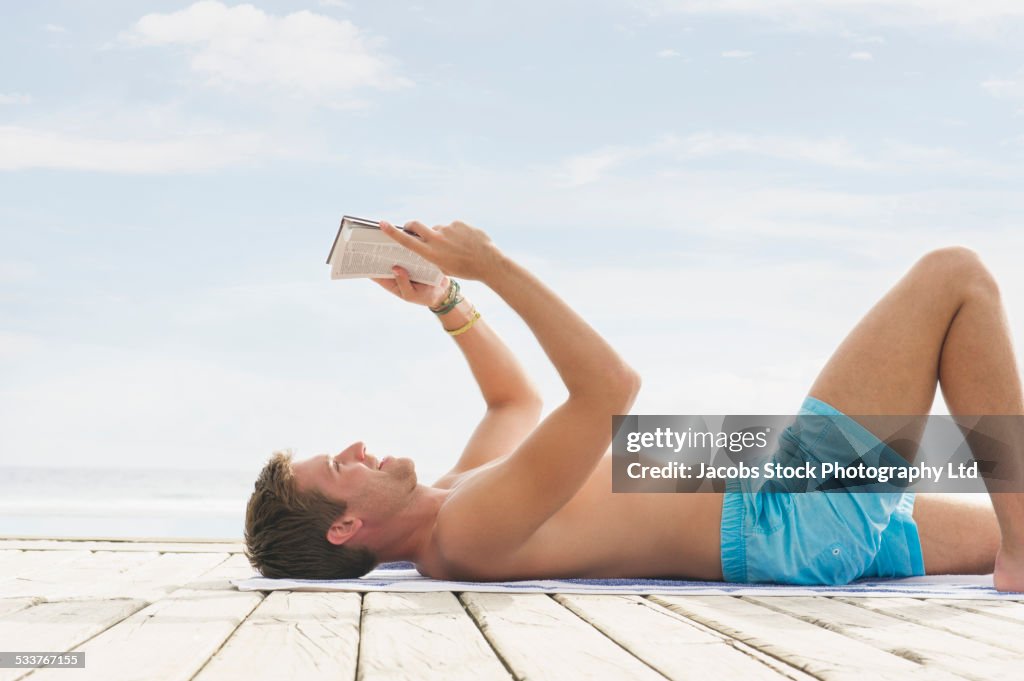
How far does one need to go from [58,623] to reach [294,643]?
0.61 m

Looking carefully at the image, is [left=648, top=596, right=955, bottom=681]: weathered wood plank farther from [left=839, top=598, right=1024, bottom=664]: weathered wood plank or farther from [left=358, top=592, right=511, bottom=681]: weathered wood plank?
[left=358, top=592, right=511, bottom=681]: weathered wood plank

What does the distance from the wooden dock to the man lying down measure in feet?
0.76

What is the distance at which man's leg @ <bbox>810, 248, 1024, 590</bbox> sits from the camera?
2.55 meters

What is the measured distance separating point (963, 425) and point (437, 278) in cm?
158

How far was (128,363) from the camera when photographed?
23.2 meters

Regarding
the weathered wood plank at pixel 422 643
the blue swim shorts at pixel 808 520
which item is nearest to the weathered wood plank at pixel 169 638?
the weathered wood plank at pixel 422 643

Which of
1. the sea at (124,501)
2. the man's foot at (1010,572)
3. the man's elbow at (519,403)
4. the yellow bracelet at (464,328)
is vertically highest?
the yellow bracelet at (464,328)

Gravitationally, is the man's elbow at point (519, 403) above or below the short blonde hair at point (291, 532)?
above

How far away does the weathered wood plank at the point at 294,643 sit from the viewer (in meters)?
1.58

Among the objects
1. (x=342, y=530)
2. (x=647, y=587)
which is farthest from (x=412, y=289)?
(x=647, y=587)

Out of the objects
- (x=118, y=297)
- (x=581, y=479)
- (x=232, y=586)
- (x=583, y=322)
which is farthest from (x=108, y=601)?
(x=118, y=297)

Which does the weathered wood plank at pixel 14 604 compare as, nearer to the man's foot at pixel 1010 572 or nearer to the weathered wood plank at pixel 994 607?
the weathered wood plank at pixel 994 607

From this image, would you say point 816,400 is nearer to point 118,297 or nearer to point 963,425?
point 963,425

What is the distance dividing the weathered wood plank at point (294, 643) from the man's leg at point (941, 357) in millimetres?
1480
